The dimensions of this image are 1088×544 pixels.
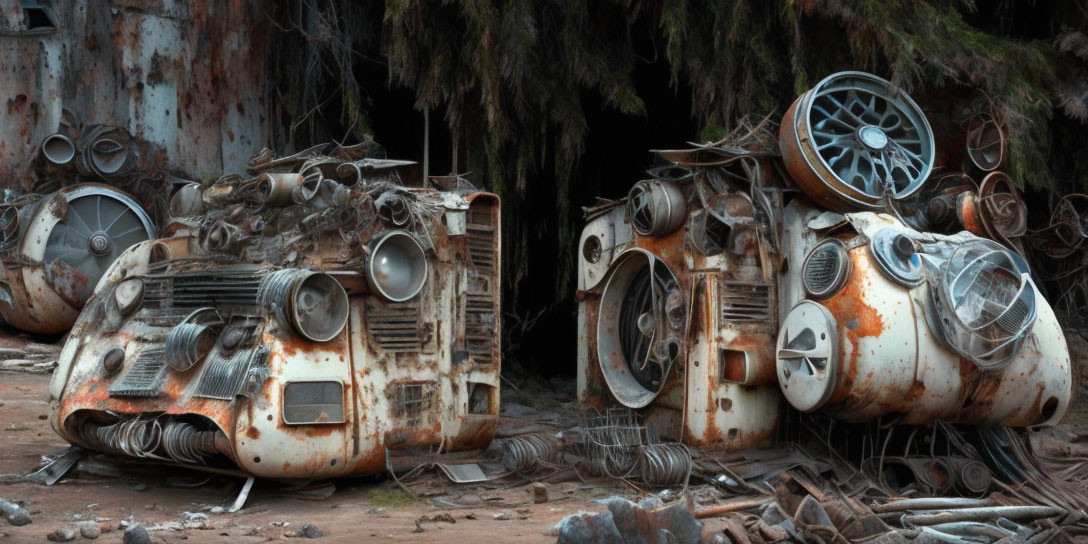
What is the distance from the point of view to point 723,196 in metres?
8.75

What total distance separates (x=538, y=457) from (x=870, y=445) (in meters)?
2.40

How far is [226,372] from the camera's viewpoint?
7281 mm

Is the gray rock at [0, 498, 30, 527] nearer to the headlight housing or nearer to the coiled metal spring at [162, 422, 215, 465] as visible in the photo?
the coiled metal spring at [162, 422, 215, 465]

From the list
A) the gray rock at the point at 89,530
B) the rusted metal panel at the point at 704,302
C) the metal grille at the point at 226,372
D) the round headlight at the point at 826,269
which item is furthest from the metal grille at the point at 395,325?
the round headlight at the point at 826,269

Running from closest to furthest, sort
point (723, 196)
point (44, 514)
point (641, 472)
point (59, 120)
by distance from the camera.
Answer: point (44, 514) → point (641, 472) → point (723, 196) → point (59, 120)

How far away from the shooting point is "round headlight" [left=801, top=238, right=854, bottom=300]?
25.7ft

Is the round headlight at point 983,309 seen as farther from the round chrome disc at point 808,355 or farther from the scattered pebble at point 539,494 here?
the scattered pebble at point 539,494

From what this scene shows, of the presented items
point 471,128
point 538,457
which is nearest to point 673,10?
point 471,128

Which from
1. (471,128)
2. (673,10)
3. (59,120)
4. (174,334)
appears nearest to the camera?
(174,334)

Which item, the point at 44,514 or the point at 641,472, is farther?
the point at 641,472

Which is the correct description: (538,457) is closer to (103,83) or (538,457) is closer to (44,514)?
(44,514)

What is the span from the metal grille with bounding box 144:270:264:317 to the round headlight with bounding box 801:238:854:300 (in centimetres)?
379

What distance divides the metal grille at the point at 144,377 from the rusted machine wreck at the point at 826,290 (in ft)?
12.2

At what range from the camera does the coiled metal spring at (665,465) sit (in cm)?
794
